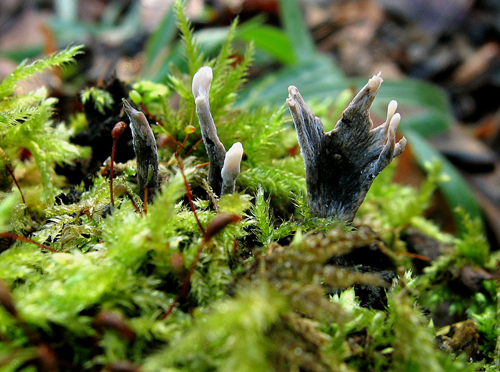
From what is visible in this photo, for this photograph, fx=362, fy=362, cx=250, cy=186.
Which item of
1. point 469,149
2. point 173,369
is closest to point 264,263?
point 173,369

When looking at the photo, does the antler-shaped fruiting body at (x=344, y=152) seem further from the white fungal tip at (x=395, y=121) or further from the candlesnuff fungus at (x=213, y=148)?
the candlesnuff fungus at (x=213, y=148)

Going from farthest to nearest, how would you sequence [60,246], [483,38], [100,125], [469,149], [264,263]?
[483,38] → [469,149] → [100,125] → [60,246] → [264,263]

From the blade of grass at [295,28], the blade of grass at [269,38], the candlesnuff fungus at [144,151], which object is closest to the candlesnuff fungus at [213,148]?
the candlesnuff fungus at [144,151]

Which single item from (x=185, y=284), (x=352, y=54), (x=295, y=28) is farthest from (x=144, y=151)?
(x=352, y=54)

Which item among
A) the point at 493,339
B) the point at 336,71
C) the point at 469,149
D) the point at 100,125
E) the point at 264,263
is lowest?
the point at 469,149

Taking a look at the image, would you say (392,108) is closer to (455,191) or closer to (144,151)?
(144,151)

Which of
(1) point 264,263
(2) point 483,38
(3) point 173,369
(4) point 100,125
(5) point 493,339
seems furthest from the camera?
(2) point 483,38

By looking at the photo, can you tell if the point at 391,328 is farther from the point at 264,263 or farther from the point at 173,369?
the point at 173,369

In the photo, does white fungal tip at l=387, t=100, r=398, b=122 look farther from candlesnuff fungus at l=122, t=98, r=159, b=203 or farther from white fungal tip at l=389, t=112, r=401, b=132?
candlesnuff fungus at l=122, t=98, r=159, b=203
